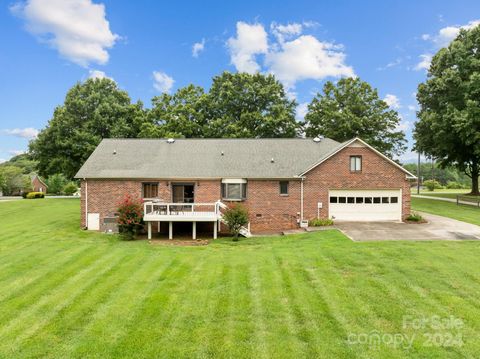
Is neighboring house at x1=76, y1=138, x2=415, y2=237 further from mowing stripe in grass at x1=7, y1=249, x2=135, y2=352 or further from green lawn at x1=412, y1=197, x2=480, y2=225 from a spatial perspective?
mowing stripe in grass at x1=7, y1=249, x2=135, y2=352

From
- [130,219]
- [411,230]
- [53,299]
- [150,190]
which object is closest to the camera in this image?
[53,299]

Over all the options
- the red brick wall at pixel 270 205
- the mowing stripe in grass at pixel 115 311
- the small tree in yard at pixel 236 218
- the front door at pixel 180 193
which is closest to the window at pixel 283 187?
the red brick wall at pixel 270 205

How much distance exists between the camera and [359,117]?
37.6 metres

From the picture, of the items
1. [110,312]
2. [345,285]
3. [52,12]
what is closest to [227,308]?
[110,312]

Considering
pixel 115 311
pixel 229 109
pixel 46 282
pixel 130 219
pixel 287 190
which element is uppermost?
pixel 229 109

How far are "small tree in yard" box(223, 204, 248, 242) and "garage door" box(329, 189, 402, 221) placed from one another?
20.9ft

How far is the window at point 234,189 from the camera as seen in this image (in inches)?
786

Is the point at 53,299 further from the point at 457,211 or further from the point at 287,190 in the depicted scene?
the point at 457,211

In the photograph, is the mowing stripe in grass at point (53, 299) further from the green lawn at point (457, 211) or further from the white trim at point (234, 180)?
the green lawn at point (457, 211)

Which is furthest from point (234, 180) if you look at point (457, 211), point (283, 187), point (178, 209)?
point (457, 211)

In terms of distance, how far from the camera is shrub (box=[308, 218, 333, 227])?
19000 mm

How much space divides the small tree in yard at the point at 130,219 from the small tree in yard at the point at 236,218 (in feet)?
16.8

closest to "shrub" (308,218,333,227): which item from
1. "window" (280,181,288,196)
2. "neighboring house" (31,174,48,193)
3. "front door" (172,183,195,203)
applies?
"window" (280,181,288,196)

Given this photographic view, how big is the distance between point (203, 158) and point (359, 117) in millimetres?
24600
